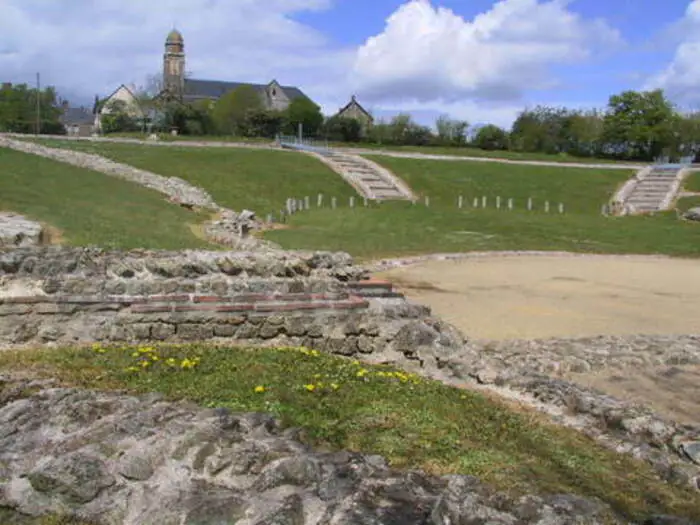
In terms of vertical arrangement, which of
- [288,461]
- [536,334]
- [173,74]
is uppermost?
[173,74]

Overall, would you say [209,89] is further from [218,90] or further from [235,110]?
[235,110]

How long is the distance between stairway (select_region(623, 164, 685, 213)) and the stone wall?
117 ft

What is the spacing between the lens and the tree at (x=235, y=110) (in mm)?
76250

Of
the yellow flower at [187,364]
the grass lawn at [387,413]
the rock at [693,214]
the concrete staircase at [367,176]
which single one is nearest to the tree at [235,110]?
the concrete staircase at [367,176]

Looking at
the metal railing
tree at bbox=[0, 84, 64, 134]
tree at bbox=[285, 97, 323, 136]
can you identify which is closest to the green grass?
the metal railing

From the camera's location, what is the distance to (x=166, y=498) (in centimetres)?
485

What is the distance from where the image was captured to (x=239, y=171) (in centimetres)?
4300

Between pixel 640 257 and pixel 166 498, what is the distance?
83.0 ft

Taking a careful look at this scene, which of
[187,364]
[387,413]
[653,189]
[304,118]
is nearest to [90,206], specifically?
[187,364]

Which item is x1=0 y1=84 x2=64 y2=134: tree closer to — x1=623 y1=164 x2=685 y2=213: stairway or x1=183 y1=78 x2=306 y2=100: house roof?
x1=183 y1=78 x2=306 y2=100: house roof

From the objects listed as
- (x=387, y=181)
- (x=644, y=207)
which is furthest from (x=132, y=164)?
(x=644, y=207)

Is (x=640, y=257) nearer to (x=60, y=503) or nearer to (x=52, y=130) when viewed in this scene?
(x=60, y=503)

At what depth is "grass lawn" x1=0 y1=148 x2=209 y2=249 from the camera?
63.6ft

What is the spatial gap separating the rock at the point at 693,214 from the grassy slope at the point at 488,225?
76 centimetres
